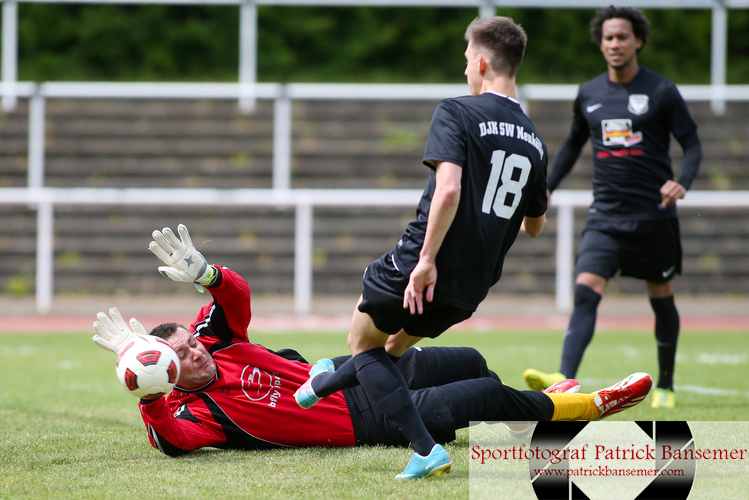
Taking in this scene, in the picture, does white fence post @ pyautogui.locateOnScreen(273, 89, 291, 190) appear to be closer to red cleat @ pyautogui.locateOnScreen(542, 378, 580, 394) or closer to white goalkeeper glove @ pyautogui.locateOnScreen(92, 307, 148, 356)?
red cleat @ pyautogui.locateOnScreen(542, 378, 580, 394)

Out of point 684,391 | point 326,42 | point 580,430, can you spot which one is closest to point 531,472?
point 580,430

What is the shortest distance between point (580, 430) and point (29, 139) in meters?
14.9

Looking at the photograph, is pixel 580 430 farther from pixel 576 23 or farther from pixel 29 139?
pixel 576 23

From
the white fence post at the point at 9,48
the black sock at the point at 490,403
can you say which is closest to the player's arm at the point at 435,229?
the black sock at the point at 490,403

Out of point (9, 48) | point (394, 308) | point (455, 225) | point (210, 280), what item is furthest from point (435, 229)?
point (9, 48)

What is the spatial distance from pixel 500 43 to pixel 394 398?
150cm

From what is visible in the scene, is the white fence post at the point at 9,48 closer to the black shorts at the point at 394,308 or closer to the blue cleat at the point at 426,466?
the black shorts at the point at 394,308

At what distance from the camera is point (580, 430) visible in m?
3.74

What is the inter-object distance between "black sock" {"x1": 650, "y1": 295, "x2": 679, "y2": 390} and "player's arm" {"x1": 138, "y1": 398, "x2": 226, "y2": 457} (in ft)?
10.1

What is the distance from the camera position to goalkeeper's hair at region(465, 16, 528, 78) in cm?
335

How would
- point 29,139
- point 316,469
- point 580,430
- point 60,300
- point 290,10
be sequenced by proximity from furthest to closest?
point 290,10 < point 29,139 < point 60,300 < point 580,430 < point 316,469

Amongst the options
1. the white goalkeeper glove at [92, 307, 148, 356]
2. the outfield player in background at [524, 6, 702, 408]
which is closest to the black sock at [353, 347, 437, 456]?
the white goalkeeper glove at [92, 307, 148, 356]

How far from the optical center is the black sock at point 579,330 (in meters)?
4.99

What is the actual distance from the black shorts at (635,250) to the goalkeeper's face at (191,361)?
2.66 meters
